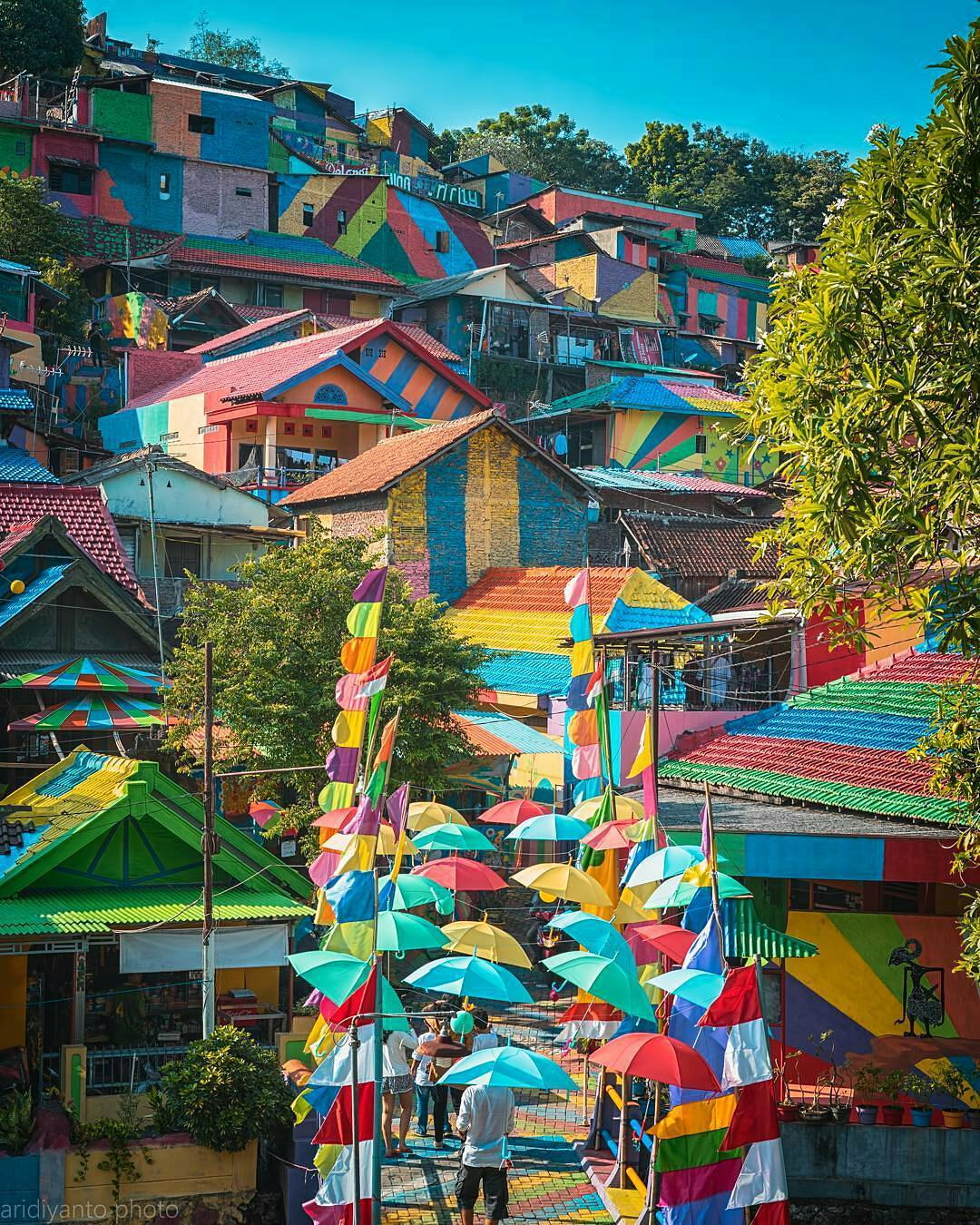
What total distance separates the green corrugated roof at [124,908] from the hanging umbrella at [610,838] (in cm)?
355

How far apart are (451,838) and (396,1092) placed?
4790 millimetres

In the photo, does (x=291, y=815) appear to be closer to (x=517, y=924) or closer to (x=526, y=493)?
(x=517, y=924)

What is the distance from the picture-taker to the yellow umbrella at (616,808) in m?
19.1

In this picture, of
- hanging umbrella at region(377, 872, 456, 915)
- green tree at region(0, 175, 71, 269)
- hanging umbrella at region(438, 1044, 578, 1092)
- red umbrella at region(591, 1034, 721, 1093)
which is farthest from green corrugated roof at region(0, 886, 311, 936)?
green tree at region(0, 175, 71, 269)

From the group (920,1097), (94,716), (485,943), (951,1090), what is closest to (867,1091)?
(920,1097)

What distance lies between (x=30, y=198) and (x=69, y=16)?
14484mm

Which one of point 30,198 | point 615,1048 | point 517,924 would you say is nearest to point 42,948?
point 615,1048

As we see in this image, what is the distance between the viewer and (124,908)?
1576cm

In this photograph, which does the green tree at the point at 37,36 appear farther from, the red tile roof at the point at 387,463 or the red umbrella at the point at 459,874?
the red umbrella at the point at 459,874

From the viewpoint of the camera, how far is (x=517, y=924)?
24.1m

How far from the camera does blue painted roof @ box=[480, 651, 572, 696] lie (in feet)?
92.9

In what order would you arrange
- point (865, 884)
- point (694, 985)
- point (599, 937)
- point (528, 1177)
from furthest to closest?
point (865, 884)
point (528, 1177)
point (599, 937)
point (694, 985)

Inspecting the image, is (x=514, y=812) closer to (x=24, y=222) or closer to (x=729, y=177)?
(x=24, y=222)

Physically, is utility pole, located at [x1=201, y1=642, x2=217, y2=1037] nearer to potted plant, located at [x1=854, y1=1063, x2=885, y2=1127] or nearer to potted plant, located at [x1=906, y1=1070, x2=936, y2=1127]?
potted plant, located at [x1=854, y1=1063, x2=885, y2=1127]
